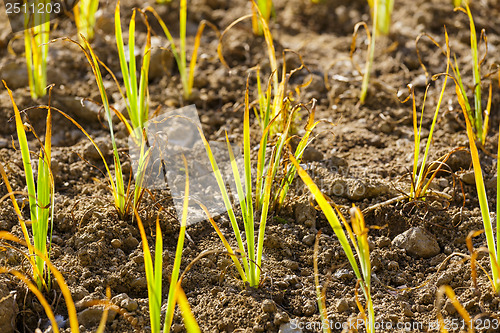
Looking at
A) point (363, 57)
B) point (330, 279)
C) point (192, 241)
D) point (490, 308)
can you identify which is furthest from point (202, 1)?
point (490, 308)

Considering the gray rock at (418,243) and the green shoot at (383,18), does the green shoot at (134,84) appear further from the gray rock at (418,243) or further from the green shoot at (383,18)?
the green shoot at (383,18)

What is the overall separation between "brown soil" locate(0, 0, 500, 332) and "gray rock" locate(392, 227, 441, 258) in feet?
0.06

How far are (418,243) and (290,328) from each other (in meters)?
0.47

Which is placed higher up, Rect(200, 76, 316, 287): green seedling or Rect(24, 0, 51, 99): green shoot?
Rect(24, 0, 51, 99): green shoot

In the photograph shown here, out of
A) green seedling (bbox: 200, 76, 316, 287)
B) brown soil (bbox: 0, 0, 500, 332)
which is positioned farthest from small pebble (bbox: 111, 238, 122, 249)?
green seedling (bbox: 200, 76, 316, 287)

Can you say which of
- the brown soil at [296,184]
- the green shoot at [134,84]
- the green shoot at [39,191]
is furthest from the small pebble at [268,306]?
the green shoot at [134,84]

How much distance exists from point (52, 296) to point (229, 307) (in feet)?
1.46

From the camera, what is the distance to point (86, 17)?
2.27 meters

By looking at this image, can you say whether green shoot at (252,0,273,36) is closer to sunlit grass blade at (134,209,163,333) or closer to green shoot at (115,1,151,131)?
green shoot at (115,1,151,131)

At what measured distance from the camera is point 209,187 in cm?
172

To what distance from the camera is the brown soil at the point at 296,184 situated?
1.32m

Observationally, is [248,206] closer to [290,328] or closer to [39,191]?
[290,328]

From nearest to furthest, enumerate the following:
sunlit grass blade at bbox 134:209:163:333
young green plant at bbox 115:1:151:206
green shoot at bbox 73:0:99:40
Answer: sunlit grass blade at bbox 134:209:163:333, young green plant at bbox 115:1:151:206, green shoot at bbox 73:0:99:40

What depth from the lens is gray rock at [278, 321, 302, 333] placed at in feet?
4.13
